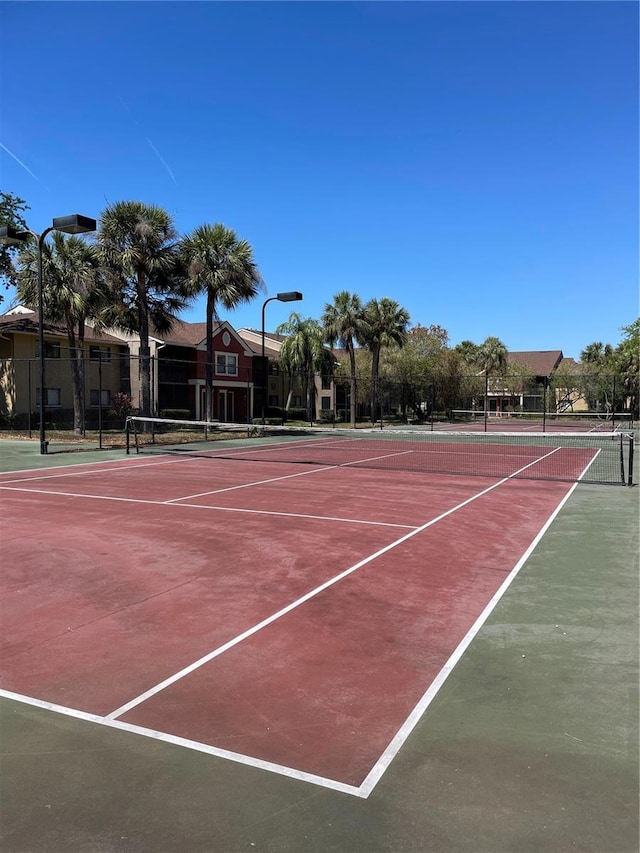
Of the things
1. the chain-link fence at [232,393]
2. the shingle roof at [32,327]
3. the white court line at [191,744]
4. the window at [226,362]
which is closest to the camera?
the white court line at [191,744]

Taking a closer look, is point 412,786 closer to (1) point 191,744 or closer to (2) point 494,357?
(1) point 191,744

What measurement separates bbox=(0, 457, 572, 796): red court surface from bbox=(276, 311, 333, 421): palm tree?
133 feet

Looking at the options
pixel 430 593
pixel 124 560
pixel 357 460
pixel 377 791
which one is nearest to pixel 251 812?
pixel 377 791

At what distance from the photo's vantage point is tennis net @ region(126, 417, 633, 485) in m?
17.6

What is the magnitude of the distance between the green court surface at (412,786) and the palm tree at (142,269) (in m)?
24.3

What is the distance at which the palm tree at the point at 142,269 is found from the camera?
1088 inches

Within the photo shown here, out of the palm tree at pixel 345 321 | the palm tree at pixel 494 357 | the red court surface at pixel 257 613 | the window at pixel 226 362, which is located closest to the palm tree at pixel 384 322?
the palm tree at pixel 345 321

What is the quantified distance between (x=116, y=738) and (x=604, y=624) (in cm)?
412

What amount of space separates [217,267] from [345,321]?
18.7 m

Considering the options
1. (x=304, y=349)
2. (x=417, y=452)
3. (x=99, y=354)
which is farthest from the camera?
(x=304, y=349)

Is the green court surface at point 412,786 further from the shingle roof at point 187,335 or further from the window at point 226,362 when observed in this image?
the window at point 226,362

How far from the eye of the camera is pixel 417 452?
2461cm

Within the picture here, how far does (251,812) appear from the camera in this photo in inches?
116

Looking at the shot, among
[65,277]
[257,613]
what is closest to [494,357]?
[65,277]
